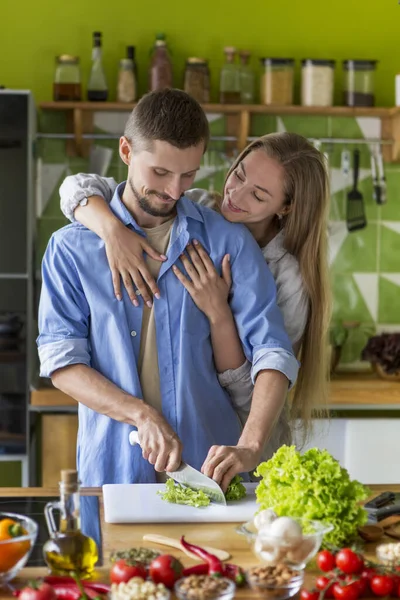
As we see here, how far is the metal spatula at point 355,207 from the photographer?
4251mm

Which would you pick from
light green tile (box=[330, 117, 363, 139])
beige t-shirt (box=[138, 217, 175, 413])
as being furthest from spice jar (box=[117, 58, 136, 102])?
beige t-shirt (box=[138, 217, 175, 413])

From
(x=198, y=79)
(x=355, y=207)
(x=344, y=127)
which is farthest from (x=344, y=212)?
(x=198, y=79)

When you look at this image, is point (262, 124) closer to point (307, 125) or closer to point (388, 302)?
point (307, 125)

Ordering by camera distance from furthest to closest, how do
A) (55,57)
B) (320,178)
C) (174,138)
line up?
(55,57), (320,178), (174,138)

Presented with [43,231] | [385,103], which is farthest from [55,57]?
[385,103]

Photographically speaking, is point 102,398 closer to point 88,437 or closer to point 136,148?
point 88,437

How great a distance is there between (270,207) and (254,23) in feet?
7.17

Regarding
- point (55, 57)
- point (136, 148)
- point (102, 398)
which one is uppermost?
point (55, 57)

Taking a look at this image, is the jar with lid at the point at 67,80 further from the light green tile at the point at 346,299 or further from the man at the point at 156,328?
the man at the point at 156,328

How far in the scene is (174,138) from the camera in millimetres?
1937

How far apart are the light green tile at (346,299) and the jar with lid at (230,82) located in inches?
38.5

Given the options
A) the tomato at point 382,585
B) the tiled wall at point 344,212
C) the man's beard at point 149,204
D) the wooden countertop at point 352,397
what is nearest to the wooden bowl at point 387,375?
the wooden countertop at point 352,397

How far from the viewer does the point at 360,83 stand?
163 inches

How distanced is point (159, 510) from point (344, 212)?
281 centimetres
